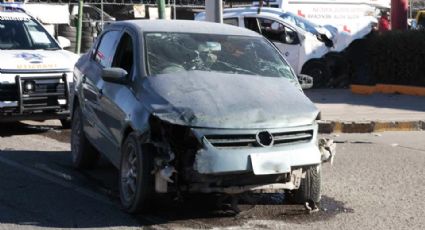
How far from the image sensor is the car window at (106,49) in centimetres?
759

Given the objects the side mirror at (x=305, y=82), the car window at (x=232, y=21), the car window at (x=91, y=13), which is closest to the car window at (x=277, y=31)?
the car window at (x=232, y=21)

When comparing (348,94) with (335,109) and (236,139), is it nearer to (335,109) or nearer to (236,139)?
(335,109)

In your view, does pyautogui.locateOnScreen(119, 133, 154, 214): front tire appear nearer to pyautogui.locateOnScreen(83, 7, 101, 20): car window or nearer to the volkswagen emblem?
the volkswagen emblem

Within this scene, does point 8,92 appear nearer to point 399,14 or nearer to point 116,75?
point 116,75

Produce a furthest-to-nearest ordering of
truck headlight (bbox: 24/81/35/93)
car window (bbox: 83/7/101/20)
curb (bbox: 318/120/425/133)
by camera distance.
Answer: car window (bbox: 83/7/101/20), curb (bbox: 318/120/425/133), truck headlight (bbox: 24/81/35/93)

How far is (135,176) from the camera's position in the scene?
6.23m

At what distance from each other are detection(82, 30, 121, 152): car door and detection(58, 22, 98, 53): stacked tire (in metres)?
12.0

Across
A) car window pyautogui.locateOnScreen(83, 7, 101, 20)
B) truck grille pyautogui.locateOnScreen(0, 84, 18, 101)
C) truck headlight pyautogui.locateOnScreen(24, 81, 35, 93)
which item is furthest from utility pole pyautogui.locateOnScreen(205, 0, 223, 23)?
car window pyautogui.locateOnScreen(83, 7, 101, 20)

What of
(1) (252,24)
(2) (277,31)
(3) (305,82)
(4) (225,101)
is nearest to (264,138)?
(4) (225,101)

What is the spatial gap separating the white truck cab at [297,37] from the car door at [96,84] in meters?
8.83

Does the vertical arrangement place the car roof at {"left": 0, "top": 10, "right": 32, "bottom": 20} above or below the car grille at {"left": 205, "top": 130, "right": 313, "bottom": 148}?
above

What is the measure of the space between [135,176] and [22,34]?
6.61 metres

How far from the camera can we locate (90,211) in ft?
21.1

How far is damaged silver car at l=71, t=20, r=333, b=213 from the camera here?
18.8 ft
